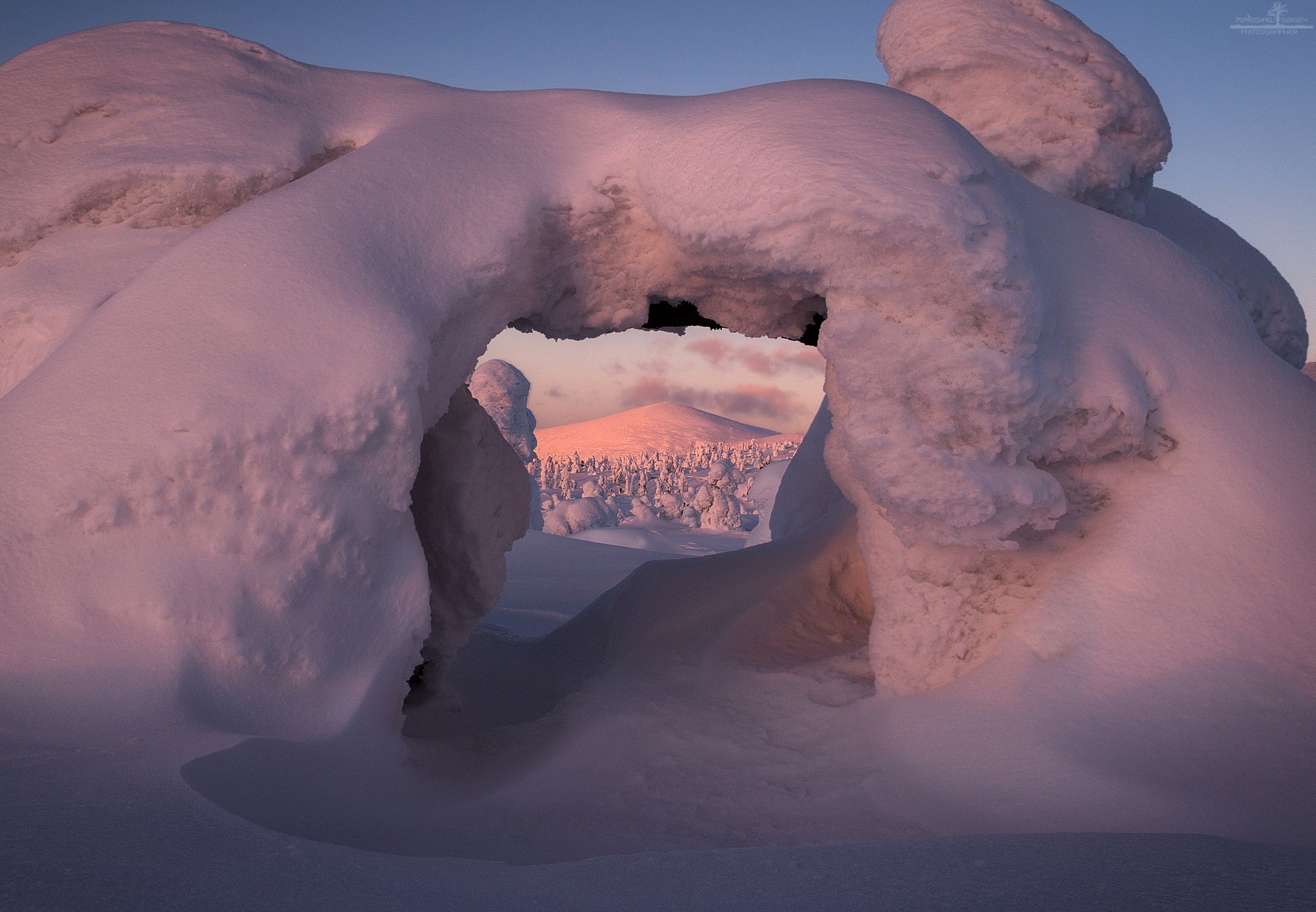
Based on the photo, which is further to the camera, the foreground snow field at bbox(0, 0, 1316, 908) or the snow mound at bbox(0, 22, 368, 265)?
the snow mound at bbox(0, 22, 368, 265)

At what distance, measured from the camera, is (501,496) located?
5.06 m

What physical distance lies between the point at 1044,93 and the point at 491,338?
4100 millimetres

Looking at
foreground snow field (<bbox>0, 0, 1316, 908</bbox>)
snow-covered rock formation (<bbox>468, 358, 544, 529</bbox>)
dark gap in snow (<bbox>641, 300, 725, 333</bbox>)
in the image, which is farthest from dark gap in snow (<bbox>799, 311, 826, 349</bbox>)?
snow-covered rock formation (<bbox>468, 358, 544, 529</bbox>)

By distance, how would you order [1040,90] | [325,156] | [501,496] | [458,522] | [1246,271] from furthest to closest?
[1246,271] → [1040,90] → [501,496] → [458,522] → [325,156]

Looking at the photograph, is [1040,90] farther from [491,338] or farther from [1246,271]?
[491,338]

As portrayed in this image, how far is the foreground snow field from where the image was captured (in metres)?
2.45

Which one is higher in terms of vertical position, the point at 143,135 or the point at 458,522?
the point at 143,135

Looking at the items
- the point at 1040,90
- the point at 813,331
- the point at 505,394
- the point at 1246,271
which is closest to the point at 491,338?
the point at 813,331

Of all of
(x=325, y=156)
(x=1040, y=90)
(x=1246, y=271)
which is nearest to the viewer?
(x=325, y=156)

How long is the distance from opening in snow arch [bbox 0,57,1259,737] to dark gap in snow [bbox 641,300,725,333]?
1.22 ft

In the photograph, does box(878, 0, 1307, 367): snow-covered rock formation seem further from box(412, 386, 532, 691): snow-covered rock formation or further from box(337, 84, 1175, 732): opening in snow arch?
box(412, 386, 532, 691): snow-covered rock formation

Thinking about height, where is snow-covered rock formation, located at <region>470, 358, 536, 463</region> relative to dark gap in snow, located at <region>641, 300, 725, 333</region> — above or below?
below

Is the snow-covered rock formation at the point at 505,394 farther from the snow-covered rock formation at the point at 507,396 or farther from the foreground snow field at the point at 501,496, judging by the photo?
the foreground snow field at the point at 501,496

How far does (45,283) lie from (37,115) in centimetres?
97
